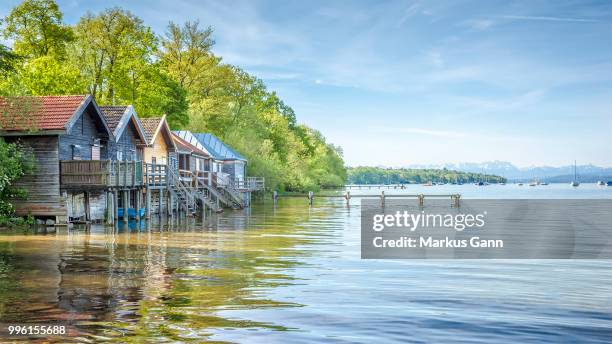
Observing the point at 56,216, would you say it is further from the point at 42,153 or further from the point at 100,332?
the point at 100,332

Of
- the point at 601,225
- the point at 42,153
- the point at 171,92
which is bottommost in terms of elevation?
the point at 601,225

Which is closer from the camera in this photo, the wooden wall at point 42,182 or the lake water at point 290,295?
the lake water at point 290,295

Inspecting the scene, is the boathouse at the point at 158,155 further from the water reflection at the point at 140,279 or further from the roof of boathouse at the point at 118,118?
the water reflection at the point at 140,279

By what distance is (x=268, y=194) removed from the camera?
3760 inches

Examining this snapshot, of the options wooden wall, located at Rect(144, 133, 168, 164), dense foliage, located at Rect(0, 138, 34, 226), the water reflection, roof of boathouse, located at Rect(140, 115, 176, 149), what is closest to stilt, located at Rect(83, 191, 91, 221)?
dense foliage, located at Rect(0, 138, 34, 226)

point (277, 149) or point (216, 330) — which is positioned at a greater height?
point (277, 149)

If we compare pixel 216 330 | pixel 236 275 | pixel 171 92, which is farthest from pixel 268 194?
pixel 216 330

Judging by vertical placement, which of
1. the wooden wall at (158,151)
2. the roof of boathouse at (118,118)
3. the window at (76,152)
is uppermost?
the roof of boathouse at (118,118)

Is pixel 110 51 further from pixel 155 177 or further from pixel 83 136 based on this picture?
pixel 83 136

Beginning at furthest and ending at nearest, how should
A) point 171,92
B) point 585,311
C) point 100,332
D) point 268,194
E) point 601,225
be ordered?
point 268,194
point 171,92
point 601,225
point 585,311
point 100,332

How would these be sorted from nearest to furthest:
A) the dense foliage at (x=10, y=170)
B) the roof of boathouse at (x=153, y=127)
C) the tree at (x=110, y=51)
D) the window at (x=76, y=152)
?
the dense foliage at (x=10, y=170) < the window at (x=76, y=152) < the roof of boathouse at (x=153, y=127) < the tree at (x=110, y=51)

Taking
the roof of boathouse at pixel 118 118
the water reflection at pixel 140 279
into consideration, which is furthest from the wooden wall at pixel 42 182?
the roof of boathouse at pixel 118 118

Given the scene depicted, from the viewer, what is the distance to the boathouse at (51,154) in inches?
1258

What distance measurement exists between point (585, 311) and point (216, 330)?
7684mm
